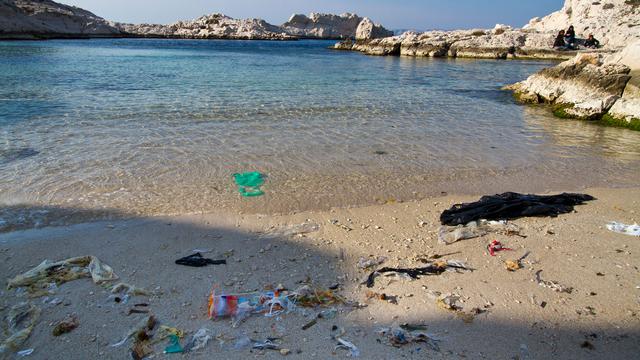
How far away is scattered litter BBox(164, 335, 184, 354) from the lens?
10.5 feet

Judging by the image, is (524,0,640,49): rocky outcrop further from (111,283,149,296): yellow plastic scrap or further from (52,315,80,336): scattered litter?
(52,315,80,336): scattered litter

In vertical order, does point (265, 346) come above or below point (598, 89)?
below

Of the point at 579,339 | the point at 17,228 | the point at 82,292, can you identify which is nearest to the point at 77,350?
the point at 82,292

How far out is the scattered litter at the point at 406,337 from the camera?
129 inches

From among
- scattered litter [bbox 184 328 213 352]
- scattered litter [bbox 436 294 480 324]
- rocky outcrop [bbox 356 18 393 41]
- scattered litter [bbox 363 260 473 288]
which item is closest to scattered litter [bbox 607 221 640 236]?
scattered litter [bbox 363 260 473 288]

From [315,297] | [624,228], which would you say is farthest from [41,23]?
[624,228]

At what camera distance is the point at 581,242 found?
4.97m

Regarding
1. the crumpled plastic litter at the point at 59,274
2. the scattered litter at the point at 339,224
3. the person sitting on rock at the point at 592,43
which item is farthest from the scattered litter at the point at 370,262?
the person sitting on rock at the point at 592,43

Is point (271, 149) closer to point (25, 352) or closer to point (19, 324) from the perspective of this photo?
point (19, 324)

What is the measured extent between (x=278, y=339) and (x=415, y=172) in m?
5.28

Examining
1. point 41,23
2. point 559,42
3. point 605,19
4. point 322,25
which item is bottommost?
point 559,42

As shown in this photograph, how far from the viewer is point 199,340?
130 inches

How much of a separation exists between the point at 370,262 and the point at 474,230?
164cm

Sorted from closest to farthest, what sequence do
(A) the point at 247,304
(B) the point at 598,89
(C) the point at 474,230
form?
(A) the point at 247,304, (C) the point at 474,230, (B) the point at 598,89
